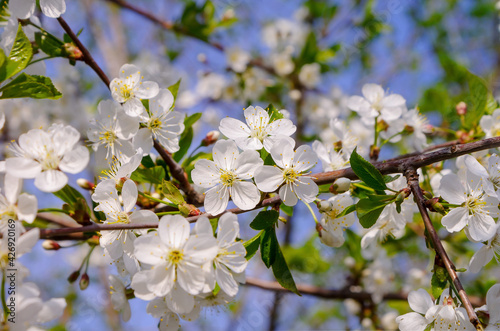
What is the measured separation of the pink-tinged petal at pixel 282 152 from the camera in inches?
48.5

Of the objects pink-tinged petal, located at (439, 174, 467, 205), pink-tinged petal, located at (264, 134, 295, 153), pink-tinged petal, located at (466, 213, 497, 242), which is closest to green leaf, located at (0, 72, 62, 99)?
pink-tinged petal, located at (264, 134, 295, 153)

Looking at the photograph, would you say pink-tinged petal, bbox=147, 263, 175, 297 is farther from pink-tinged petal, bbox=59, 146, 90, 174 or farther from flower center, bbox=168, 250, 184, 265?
pink-tinged petal, bbox=59, 146, 90, 174

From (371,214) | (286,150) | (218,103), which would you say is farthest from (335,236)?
(218,103)

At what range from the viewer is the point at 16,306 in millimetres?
1010

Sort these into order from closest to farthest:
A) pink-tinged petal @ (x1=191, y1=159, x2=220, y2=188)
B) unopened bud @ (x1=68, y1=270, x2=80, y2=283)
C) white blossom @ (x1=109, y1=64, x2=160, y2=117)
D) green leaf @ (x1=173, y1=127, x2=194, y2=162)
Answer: pink-tinged petal @ (x1=191, y1=159, x2=220, y2=188)
white blossom @ (x1=109, y1=64, x2=160, y2=117)
unopened bud @ (x1=68, y1=270, x2=80, y2=283)
green leaf @ (x1=173, y1=127, x2=194, y2=162)

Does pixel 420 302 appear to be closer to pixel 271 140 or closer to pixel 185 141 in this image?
pixel 271 140

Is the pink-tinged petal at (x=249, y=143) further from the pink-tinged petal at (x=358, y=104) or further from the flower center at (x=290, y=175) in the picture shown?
the pink-tinged petal at (x=358, y=104)

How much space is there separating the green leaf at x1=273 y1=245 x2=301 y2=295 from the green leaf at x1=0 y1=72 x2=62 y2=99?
3.05 ft

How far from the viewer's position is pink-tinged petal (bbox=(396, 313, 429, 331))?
1220 millimetres

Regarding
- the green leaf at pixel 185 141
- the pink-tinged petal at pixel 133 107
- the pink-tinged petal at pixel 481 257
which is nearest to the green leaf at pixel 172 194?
the pink-tinged petal at pixel 133 107

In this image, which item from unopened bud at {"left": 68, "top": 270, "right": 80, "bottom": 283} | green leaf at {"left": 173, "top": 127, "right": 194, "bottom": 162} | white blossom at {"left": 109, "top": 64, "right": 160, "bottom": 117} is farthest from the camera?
green leaf at {"left": 173, "top": 127, "right": 194, "bottom": 162}

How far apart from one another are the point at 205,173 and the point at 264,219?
25cm

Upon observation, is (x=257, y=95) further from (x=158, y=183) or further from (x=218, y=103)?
(x=158, y=183)

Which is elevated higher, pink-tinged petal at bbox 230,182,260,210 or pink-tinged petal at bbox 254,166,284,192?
pink-tinged petal at bbox 254,166,284,192
